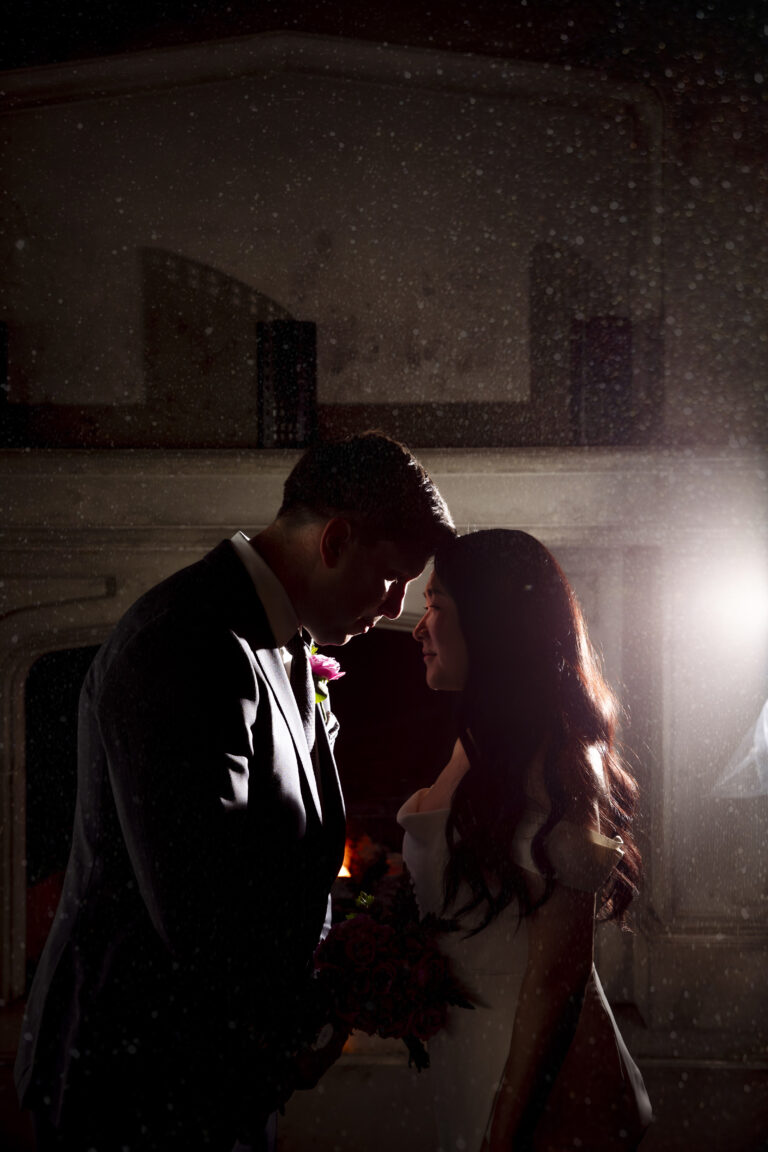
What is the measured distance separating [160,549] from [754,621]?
226 cm

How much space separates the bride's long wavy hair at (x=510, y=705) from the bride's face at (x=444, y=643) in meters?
0.02

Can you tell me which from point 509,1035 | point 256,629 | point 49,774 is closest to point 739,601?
point 509,1035

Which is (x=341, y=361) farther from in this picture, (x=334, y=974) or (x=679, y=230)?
(x=334, y=974)

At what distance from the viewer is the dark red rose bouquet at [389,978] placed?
4.08 ft

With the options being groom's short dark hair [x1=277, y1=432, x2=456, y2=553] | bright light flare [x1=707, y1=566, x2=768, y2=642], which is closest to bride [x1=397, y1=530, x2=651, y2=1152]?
groom's short dark hair [x1=277, y1=432, x2=456, y2=553]

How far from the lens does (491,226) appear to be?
292 cm

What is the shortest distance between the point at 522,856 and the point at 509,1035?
377mm

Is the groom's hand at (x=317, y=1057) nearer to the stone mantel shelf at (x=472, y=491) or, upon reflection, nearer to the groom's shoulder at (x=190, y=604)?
the groom's shoulder at (x=190, y=604)

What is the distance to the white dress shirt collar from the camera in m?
1.24

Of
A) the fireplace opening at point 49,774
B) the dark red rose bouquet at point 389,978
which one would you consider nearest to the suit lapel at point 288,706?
the dark red rose bouquet at point 389,978

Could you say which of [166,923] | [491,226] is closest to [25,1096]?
[166,923]

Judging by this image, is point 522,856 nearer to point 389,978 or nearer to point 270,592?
point 389,978

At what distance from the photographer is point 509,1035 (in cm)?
138

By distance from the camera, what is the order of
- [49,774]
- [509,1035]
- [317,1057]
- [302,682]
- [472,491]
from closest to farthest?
[317,1057], [509,1035], [302,682], [472,491], [49,774]
